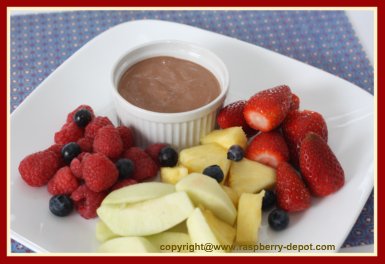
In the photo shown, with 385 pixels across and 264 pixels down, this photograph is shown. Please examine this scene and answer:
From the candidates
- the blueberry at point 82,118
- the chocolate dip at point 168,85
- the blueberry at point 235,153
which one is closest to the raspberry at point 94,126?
the blueberry at point 82,118

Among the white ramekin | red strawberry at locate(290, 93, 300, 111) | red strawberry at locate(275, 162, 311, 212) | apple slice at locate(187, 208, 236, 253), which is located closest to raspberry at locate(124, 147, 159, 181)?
the white ramekin

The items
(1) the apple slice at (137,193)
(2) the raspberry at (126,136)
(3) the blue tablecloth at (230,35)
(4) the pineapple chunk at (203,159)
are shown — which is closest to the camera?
(1) the apple slice at (137,193)

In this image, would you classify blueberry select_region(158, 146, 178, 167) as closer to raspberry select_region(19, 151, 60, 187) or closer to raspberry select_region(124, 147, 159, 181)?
raspberry select_region(124, 147, 159, 181)

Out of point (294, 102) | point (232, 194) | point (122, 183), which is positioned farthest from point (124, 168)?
point (294, 102)

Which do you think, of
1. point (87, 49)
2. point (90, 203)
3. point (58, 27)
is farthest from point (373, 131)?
→ point (58, 27)

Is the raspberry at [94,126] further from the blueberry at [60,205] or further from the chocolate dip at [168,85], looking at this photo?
the blueberry at [60,205]

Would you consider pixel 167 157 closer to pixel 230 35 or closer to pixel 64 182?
pixel 64 182
